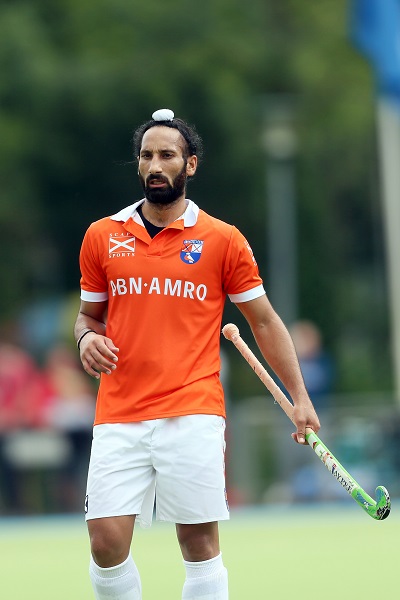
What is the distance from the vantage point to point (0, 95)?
23.7 meters

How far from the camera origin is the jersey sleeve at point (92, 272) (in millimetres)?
6715

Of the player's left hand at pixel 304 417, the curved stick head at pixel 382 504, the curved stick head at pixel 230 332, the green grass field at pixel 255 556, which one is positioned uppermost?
the curved stick head at pixel 230 332

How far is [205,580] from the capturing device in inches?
258

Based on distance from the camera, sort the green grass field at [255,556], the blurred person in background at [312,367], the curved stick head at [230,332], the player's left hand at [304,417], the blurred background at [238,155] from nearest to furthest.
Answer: the player's left hand at [304,417], the curved stick head at [230,332], the green grass field at [255,556], the blurred person in background at [312,367], the blurred background at [238,155]

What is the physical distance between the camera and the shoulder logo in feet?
21.7

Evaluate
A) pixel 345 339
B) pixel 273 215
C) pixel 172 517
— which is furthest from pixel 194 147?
pixel 345 339

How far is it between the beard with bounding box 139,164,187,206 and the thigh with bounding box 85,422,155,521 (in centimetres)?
97

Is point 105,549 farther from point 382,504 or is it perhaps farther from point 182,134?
point 182,134

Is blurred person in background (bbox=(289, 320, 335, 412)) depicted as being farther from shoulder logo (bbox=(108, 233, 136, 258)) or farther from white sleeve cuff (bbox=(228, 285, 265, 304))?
shoulder logo (bbox=(108, 233, 136, 258))

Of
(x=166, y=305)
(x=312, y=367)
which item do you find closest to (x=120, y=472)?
(x=166, y=305)

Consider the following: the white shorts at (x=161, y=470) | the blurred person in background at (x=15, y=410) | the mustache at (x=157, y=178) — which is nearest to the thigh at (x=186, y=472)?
the white shorts at (x=161, y=470)

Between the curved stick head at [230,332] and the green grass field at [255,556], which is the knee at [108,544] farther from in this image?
the green grass field at [255,556]

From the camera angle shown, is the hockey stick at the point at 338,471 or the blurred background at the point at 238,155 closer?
the hockey stick at the point at 338,471

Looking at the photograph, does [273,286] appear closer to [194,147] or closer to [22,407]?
[22,407]
